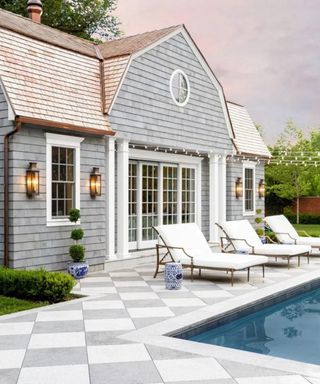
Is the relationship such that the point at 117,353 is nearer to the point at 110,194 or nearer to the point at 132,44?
the point at 110,194

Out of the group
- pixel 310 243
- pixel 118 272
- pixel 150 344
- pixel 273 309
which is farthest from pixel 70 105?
pixel 310 243

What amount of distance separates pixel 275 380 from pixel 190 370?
752 millimetres

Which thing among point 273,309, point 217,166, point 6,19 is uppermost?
point 6,19

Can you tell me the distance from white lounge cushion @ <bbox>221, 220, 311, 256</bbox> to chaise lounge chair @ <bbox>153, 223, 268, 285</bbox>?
1.31 metres

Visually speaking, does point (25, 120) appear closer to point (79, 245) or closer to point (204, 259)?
point (79, 245)

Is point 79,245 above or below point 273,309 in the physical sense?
above

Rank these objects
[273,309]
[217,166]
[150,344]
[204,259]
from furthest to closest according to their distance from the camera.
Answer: [217,166], [204,259], [273,309], [150,344]

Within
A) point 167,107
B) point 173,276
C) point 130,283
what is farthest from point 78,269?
point 167,107

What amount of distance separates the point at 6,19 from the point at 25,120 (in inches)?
121

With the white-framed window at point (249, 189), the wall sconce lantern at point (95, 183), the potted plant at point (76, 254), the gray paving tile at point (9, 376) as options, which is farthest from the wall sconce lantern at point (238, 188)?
the gray paving tile at point (9, 376)

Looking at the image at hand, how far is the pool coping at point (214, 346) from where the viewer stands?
4688 mm

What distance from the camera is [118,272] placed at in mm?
10922

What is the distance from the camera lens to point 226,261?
30.7 feet

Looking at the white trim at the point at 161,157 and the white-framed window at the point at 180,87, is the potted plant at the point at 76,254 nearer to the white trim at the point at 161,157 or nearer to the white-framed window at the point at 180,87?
the white trim at the point at 161,157
